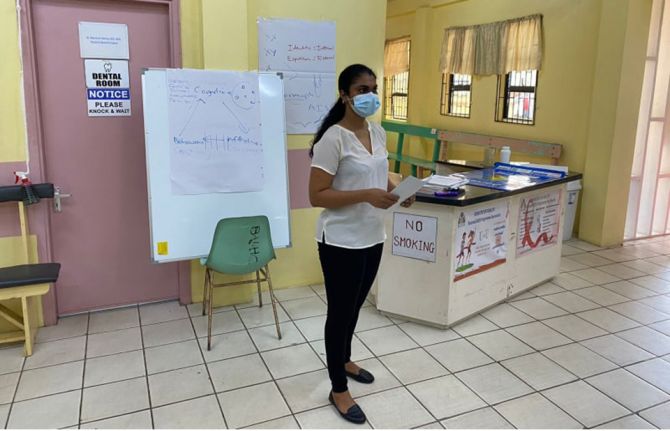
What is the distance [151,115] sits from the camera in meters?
2.98

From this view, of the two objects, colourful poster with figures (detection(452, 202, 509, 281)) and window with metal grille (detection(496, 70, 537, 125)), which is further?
window with metal grille (detection(496, 70, 537, 125))

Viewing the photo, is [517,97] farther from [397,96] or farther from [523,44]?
[397,96]

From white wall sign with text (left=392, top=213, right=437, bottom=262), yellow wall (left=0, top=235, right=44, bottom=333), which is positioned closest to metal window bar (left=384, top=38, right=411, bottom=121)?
white wall sign with text (left=392, top=213, right=437, bottom=262)

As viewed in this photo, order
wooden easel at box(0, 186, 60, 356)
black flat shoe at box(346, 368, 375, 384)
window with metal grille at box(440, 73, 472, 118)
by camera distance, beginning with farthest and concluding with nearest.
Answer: window with metal grille at box(440, 73, 472, 118), wooden easel at box(0, 186, 60, 356), black flat shoe at box(346, 368, 375, 384)

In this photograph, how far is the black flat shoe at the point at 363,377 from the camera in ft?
8.70

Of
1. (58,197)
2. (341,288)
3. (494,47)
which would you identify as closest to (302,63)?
(58,197)

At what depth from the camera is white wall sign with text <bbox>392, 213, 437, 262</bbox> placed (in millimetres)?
3152

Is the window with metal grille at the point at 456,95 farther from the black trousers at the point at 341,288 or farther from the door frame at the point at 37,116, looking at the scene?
the black trousers at the point at 341,288

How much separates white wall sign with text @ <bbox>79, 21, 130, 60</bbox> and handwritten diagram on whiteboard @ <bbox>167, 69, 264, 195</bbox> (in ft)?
1.58

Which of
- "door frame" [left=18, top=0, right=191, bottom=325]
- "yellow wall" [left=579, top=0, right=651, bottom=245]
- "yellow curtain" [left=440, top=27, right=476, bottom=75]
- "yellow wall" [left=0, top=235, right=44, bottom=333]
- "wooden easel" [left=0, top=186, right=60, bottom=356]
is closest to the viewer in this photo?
"wooden easel" [left=0, top=186, right=60, bottom=356]

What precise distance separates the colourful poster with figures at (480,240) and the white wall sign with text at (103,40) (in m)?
2.33

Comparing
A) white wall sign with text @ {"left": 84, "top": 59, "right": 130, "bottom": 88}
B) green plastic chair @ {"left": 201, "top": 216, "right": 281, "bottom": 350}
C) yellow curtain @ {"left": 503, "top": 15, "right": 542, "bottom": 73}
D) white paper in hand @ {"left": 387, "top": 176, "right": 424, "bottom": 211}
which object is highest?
yellow curtain @ {"left": 503, "top": 15, "right": 542, "bottom": 73}

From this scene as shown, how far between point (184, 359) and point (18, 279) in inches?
38.6

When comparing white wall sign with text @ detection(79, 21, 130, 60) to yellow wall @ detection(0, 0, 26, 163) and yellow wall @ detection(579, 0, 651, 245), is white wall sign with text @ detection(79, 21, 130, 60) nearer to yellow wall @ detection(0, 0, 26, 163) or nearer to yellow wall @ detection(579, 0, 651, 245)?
yellow wall @ detection(0, 0, 26, 163)
